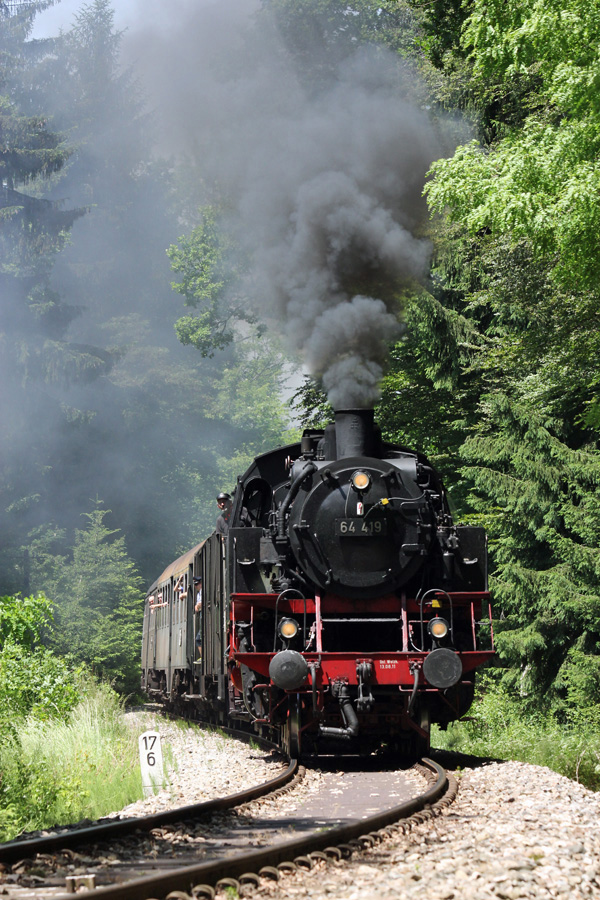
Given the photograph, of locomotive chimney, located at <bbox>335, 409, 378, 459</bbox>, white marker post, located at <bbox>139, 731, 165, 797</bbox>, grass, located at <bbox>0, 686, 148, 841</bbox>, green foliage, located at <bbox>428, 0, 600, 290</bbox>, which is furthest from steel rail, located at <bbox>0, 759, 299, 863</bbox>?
green foliage, located at <bbox>428, 0, 600, 290</bbox>

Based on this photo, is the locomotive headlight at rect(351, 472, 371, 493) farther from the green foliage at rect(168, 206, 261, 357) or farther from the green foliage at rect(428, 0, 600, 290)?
the green foliage at rect(168, 206, 261, 357)

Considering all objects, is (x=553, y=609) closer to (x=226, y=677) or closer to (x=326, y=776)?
(x=226, y=677)

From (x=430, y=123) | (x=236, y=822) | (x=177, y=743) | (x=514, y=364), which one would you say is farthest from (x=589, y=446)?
(x=236, y=822)

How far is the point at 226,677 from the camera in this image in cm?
1128

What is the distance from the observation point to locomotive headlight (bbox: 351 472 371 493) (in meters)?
9.28

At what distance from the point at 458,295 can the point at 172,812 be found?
50.1ft

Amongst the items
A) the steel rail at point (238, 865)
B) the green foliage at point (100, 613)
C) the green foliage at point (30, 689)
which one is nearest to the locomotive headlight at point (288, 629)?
the steel rail at point (238, 865)

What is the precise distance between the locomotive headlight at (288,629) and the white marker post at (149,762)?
1.67m

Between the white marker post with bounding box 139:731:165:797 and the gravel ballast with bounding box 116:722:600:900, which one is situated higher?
the white marker post with bounding box 139:731:165:797

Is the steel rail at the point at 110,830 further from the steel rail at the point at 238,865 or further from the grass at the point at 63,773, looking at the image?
the grass at the point at 63,773

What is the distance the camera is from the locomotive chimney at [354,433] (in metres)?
9.87

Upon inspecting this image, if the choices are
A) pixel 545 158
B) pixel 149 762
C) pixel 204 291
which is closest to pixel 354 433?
pixel 545 158

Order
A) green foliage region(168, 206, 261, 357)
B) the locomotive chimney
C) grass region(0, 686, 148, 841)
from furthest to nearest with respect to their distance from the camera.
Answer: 1. green foliage region(168, 206, 261, 357)
2. the locomotive chimney
3. grass region(0, 686, 148, 841)

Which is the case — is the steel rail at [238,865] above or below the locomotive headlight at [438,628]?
below
